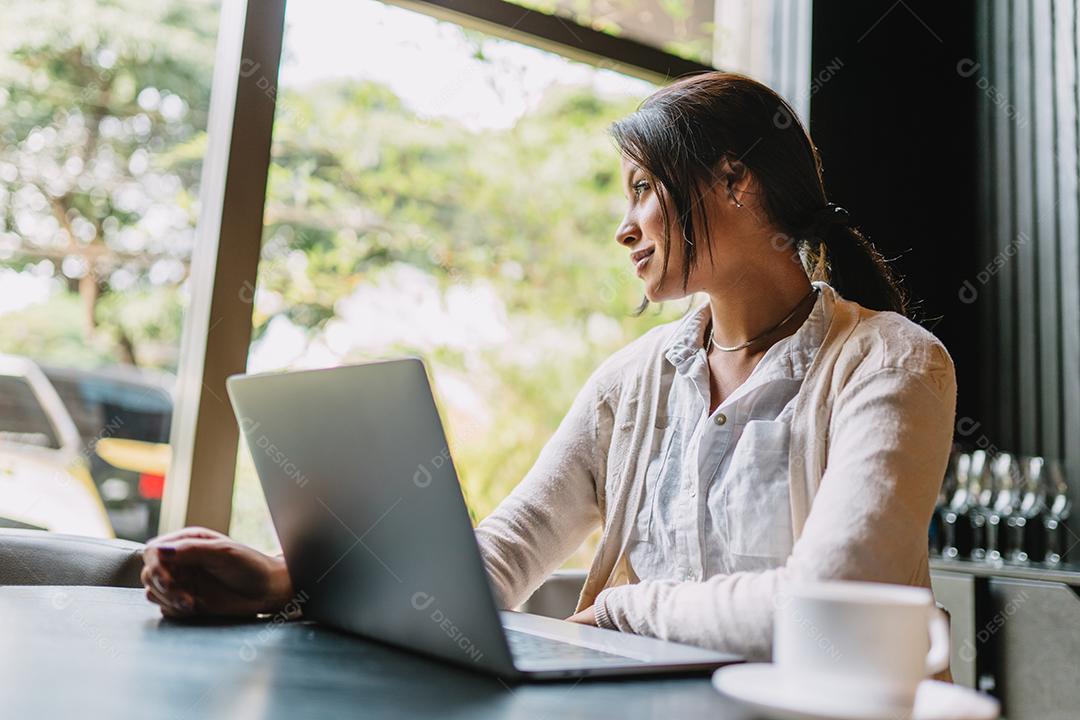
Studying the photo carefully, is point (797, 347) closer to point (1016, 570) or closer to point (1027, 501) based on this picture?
point (1016, 570)

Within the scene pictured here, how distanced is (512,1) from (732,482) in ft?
5.62

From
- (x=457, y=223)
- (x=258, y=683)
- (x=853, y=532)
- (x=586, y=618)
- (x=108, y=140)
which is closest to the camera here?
(x=258, y=683)

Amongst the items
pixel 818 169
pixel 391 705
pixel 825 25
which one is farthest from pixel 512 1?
pixel 391 705

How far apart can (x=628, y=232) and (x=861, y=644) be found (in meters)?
1.00

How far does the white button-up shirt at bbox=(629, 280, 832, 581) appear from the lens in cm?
126

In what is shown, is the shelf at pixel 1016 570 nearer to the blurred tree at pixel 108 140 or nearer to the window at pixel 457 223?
the window at pixel 457 223

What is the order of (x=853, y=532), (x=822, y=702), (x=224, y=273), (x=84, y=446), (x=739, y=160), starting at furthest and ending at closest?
(x=84, y=446)
(x=224, y=273)
(x=739, y=160)
(x=853, y=532)
(x=822, y=702)

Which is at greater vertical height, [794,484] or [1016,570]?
[794,484]

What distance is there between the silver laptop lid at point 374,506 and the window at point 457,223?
2.01 metres

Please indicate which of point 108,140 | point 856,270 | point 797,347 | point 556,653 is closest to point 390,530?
point 556,653

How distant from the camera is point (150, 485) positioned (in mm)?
2342

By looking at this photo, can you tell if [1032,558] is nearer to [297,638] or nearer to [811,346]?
[811,346]

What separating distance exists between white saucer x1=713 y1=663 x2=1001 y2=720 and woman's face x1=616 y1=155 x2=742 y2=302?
0.87 meters

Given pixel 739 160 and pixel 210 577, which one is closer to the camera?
pixel 210 577
